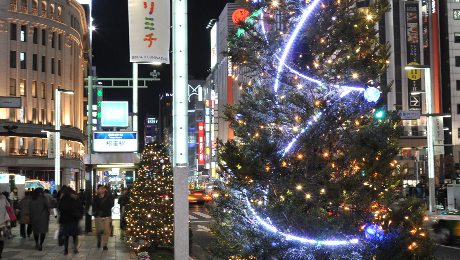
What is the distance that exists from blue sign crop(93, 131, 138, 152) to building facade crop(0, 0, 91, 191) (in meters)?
36.3

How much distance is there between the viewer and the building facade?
58844 millimetres

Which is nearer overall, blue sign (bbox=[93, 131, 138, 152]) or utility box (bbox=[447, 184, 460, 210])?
blue sign (bbox=[93, 131, 138, 152])

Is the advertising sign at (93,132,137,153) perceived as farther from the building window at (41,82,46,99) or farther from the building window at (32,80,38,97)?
the building window at (41,82,46,99)

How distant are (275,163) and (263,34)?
6.09 feet

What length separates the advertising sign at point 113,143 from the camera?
893 inches

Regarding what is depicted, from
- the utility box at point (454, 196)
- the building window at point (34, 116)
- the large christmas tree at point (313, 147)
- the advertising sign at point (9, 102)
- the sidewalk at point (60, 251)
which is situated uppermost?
the building window at point (34, 116)

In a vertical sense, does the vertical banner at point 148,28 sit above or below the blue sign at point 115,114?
above

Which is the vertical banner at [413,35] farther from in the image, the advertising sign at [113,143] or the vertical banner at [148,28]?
the vertical banner at [148,28]

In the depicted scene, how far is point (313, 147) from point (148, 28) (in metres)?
6.85

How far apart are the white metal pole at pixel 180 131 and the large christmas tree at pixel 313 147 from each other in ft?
1.76

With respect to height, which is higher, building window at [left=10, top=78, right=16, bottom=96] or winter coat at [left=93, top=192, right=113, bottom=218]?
building window at [left=10, top=78, right=16, bottom=96]

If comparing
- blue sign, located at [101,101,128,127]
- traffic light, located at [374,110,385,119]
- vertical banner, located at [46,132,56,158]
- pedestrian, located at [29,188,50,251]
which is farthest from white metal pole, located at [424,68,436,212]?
vertical banner, located at [46,132,56,158]

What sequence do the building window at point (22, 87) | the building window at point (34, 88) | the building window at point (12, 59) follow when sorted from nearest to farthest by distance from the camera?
1. the building window at point (12, 59)
2. the building window at point (22, 87)
3. the building window at point (34, 88)

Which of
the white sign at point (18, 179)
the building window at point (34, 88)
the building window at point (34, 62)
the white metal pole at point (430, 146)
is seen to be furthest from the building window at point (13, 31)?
the white metal pole at point (430, 146)
